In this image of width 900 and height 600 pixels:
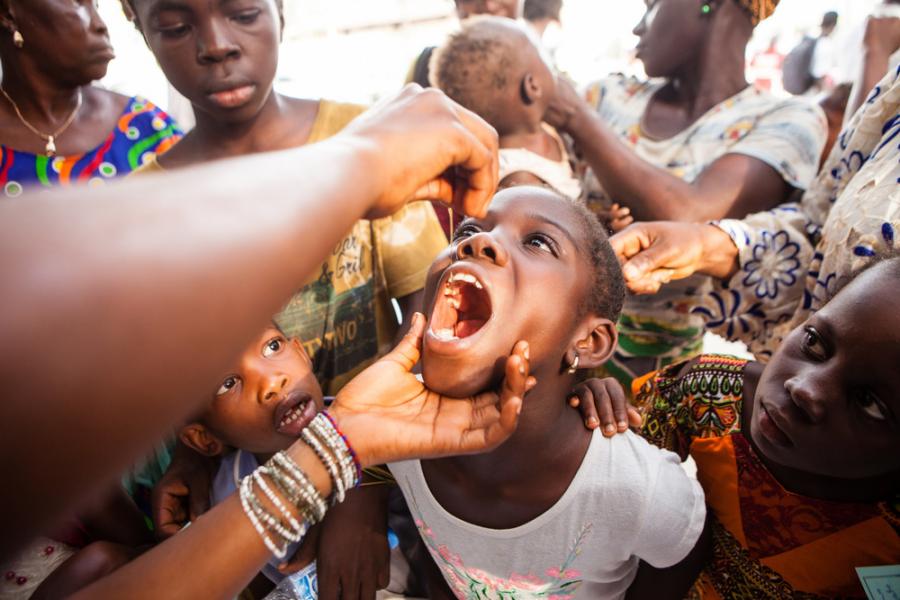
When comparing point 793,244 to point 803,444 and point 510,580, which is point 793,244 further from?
point 510,580


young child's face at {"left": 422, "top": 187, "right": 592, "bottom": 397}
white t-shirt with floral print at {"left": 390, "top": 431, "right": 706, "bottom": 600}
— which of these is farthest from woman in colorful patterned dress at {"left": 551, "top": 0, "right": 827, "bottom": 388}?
white t-shirt with floral print at {"left": 390, "top": 431, "right": 706, "bottom": 600}

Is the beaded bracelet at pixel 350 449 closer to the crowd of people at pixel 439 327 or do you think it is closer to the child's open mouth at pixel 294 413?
the crowd of people at pixel 439 327

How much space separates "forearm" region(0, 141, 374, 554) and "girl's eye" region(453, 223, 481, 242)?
792mm

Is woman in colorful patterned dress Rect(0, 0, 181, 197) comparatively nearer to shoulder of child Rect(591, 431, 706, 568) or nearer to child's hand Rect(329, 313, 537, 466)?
child's hand Rect(329, 313, 537, 466)

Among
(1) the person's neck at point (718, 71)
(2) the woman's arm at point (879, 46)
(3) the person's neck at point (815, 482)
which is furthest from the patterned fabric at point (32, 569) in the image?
(2) the woman's arm at point (879, 46)

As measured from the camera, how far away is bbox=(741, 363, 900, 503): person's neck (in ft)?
3.57

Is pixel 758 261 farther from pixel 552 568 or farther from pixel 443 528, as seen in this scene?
pixel 443 528

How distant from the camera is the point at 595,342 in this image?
1219 mm

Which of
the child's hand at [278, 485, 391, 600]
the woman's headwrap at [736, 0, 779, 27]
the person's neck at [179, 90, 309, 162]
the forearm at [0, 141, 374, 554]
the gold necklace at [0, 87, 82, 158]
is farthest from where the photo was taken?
the woman's headwrap at [736, 0, 779, 27]

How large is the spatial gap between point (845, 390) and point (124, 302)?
119 centimetres

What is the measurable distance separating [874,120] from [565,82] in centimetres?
93

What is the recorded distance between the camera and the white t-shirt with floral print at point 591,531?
3.70 ft

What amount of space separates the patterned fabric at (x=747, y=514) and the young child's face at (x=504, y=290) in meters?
0.47

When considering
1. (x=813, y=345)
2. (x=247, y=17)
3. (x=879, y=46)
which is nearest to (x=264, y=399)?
(x=247, y=17)
